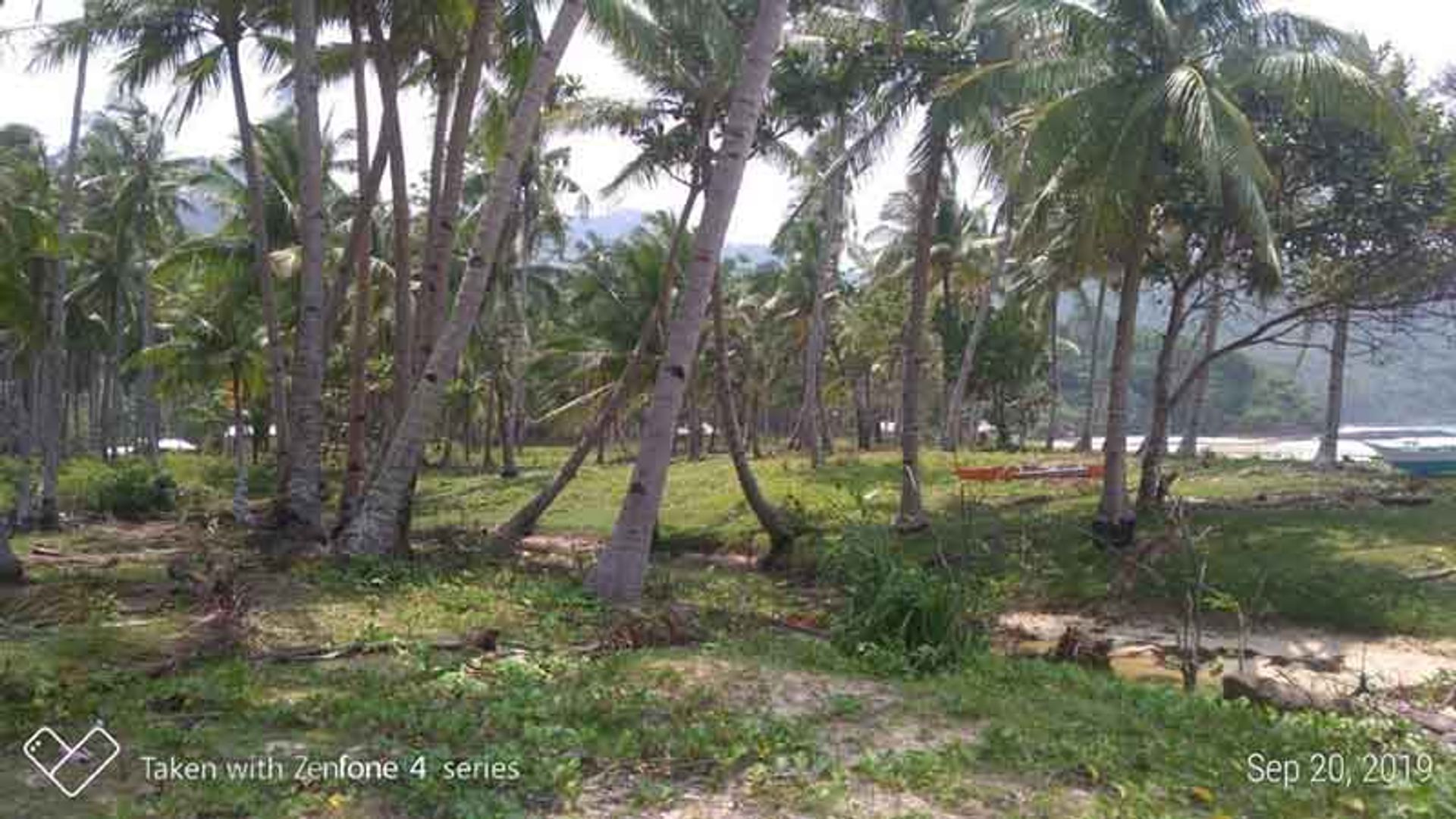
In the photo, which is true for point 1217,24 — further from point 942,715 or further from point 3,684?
point 3,684

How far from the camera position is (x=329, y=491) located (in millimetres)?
26594

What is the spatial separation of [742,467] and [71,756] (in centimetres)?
1133

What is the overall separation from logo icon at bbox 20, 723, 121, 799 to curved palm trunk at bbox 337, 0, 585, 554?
6.09 meters

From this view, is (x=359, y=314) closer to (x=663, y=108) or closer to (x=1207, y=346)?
(x=663, y=108)

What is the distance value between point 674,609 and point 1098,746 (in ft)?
16.6

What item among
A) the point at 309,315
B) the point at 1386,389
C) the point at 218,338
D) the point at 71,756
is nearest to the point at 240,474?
the point at 218,338

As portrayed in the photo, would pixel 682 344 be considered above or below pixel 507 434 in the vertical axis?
above

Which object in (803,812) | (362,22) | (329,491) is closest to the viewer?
(803,812)

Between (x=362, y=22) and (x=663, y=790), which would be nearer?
(x=663, y=790)

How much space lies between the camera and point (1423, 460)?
A: 22.4 m

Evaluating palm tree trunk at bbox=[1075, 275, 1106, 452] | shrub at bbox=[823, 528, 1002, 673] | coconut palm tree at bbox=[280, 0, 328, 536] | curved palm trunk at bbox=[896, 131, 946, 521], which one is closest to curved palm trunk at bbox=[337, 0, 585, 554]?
coconut palm tree at bbox=[280, 0, 328, 536]

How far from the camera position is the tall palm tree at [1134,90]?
40.2 ft

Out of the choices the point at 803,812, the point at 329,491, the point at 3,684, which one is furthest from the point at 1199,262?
the point at 329,491

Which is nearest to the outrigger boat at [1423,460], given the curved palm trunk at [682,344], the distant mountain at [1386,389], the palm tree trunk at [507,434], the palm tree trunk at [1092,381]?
the palm tree trunk at [1092,381]
